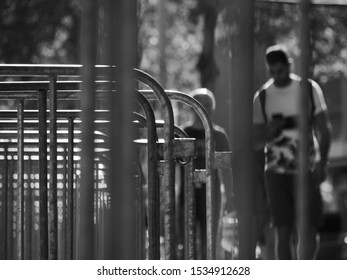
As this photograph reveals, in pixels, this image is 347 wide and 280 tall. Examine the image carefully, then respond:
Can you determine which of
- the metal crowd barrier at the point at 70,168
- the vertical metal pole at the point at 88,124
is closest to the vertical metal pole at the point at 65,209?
the metal crowd barrier at the point at 70,168

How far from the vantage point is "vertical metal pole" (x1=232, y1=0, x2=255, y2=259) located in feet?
6.40

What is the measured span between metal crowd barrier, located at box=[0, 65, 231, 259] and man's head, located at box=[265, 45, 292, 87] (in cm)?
133

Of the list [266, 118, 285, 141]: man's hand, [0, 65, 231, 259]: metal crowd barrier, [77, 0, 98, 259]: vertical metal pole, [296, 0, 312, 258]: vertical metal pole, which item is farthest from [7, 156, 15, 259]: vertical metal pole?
[296, 0, 312, 258]: vertical metal pole

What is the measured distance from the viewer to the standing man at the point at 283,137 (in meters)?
5.64

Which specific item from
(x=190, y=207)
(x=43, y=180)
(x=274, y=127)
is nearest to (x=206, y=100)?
(x=274, y=127)

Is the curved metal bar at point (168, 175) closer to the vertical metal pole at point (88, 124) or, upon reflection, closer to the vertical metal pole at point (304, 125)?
the vertical metal pole at point (88, 124)

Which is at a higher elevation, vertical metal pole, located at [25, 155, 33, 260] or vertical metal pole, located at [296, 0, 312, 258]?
vertical metal pole, located at [296, 0, 312, 258]

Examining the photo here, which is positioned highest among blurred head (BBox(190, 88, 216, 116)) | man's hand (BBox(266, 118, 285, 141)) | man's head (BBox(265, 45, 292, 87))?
man's head (BBox(265, 45, 292, 87))

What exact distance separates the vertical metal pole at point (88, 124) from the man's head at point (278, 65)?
12.8 ft

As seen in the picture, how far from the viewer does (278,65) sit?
5.95 m

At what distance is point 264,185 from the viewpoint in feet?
20.7

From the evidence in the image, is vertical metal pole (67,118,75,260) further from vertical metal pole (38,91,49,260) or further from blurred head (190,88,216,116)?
blurred head (190,88,216,116)

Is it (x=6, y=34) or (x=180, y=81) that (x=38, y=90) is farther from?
(x=180, y=81)
